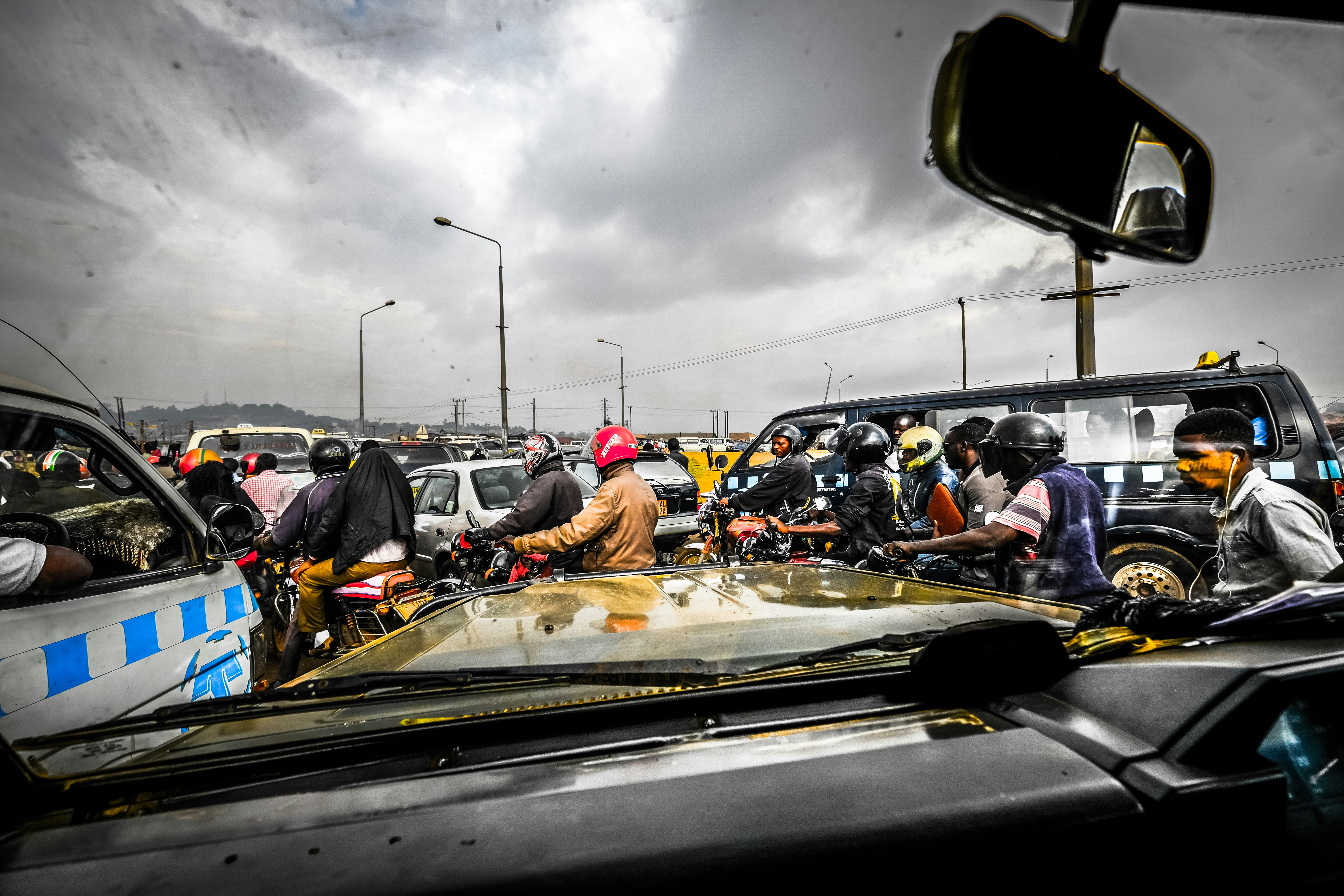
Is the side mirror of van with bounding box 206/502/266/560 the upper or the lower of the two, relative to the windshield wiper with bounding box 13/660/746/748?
upper

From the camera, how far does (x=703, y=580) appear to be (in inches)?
94.9

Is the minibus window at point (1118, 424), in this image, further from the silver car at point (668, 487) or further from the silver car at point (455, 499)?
the silver car at point (455, 499)

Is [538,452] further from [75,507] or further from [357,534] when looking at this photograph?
[75,507]

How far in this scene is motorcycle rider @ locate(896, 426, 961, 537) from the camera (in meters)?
5.77

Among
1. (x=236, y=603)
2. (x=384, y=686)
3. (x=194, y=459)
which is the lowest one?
(x=236, y=603)

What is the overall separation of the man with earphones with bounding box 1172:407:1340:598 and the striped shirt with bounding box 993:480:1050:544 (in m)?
0.52

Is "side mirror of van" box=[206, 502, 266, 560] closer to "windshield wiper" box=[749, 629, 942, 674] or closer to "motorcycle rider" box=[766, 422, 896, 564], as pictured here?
"windshield wiper" box=[749, 629, 942, 674]

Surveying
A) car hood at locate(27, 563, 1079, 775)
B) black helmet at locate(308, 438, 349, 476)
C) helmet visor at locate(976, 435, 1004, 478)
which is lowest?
car hood at locate(27, 563, 1079, 775)

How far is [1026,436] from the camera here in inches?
129

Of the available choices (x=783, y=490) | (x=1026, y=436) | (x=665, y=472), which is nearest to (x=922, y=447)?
(x=783, y=490)

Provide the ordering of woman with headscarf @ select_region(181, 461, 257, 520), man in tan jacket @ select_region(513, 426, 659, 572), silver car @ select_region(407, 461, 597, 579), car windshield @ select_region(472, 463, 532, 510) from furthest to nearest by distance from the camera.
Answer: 1. car windshield @ select_region(472, 463, 532, 510)
2. silver car @ select_region(407, 461, 597, 579)
3. woman with headscarf @ select_region(181, 461, 257, 520)
4. man in tan jacket @ select_region(513, 426, 659, 572)

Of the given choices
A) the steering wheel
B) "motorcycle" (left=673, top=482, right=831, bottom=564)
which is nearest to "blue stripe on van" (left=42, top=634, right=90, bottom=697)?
the steering wheel

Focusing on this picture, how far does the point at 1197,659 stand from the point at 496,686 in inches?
56.0

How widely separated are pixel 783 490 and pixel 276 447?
8.17 meters
